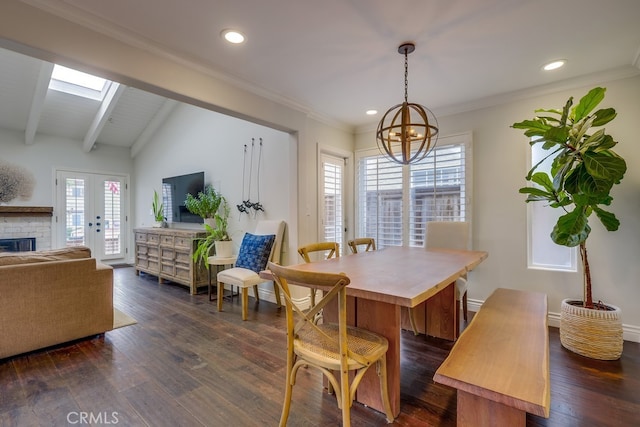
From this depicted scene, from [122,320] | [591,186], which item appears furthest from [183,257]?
[591,186]

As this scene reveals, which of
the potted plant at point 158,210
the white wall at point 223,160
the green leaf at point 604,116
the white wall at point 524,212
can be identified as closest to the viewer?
the green leaf at point 604,116

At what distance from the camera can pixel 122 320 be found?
3.21 meters

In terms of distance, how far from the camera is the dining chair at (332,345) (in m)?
1.37

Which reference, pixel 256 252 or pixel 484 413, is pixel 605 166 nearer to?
pixel 484 413

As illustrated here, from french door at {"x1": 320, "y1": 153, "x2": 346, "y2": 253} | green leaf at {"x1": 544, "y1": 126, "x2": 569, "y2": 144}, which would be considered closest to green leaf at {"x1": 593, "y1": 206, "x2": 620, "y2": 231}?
green leaf at {"x1": 544, "y1": 126, "x2": 569, "y2": 144}

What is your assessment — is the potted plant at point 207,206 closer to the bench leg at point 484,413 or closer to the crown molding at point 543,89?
the crown molding at point 543,89

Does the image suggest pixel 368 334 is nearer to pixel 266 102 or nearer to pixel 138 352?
pixel 138 352

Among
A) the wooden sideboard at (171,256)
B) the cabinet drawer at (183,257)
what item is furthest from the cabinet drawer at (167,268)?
the cabinet drawer at (183,257)

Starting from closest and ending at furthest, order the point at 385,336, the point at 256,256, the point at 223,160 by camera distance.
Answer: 1. the point at 385,336
2. the point at 256,256
3. the point at 223,160

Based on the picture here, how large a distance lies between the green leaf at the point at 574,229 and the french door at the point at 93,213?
25.6 ft

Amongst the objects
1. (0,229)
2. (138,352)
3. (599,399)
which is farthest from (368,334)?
(0,229)

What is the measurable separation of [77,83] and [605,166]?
7025mm

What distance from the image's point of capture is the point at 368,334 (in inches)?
67.1

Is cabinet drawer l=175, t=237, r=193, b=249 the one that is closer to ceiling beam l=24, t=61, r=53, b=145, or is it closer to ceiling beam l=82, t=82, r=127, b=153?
ceiling beam l=82, t=82, r=127, b=153
